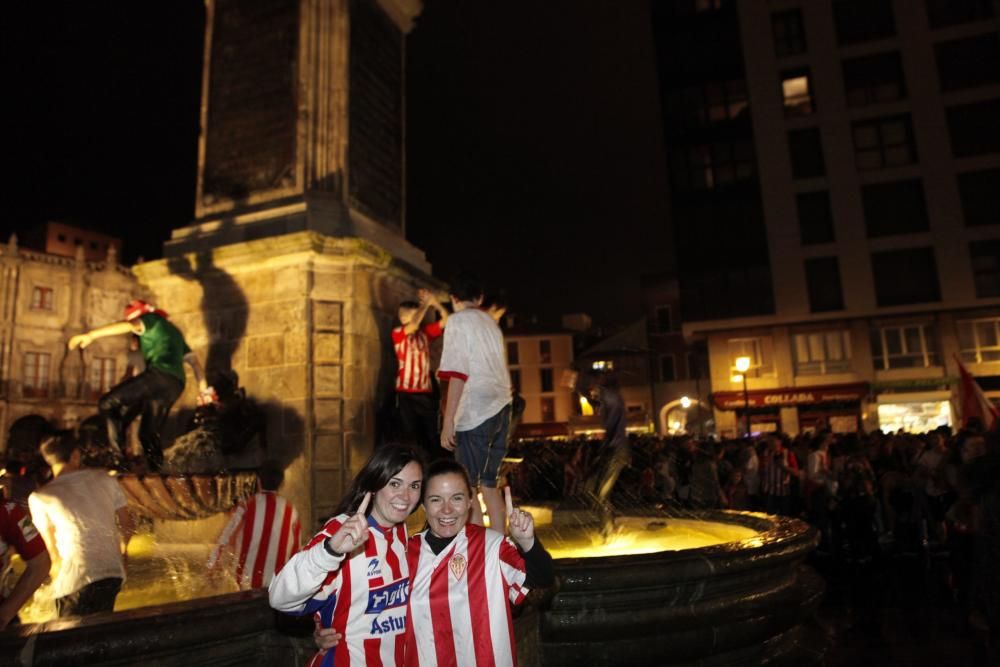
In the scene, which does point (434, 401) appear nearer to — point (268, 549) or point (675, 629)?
point (268, 549)

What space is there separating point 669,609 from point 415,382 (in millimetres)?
3289

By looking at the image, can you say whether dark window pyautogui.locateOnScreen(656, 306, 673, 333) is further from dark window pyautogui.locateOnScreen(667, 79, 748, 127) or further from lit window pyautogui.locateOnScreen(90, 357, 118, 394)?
lit window pyautogui.locateOnScreen(90, 357, 118, 394)

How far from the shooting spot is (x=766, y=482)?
1184cm

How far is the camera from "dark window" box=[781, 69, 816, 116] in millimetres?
31625

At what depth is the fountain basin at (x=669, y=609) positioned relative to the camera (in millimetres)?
3711

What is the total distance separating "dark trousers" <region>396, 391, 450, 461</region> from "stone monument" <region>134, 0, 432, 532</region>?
0.42m

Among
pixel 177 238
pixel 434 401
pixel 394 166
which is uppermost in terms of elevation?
pixel 394 166

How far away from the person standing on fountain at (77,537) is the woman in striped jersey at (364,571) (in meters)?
2.21

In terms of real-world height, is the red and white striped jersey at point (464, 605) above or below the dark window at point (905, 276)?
below

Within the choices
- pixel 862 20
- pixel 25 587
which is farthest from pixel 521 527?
pixel 862 20

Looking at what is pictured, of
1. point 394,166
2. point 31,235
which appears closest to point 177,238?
point 394,166

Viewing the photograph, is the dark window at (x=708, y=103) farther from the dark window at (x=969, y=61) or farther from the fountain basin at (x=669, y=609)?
the fountain basin at (x=669, y=609)

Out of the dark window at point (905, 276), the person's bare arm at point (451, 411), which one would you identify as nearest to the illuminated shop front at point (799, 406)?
the dark window at point (905, 276)

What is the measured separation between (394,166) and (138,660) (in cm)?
649
